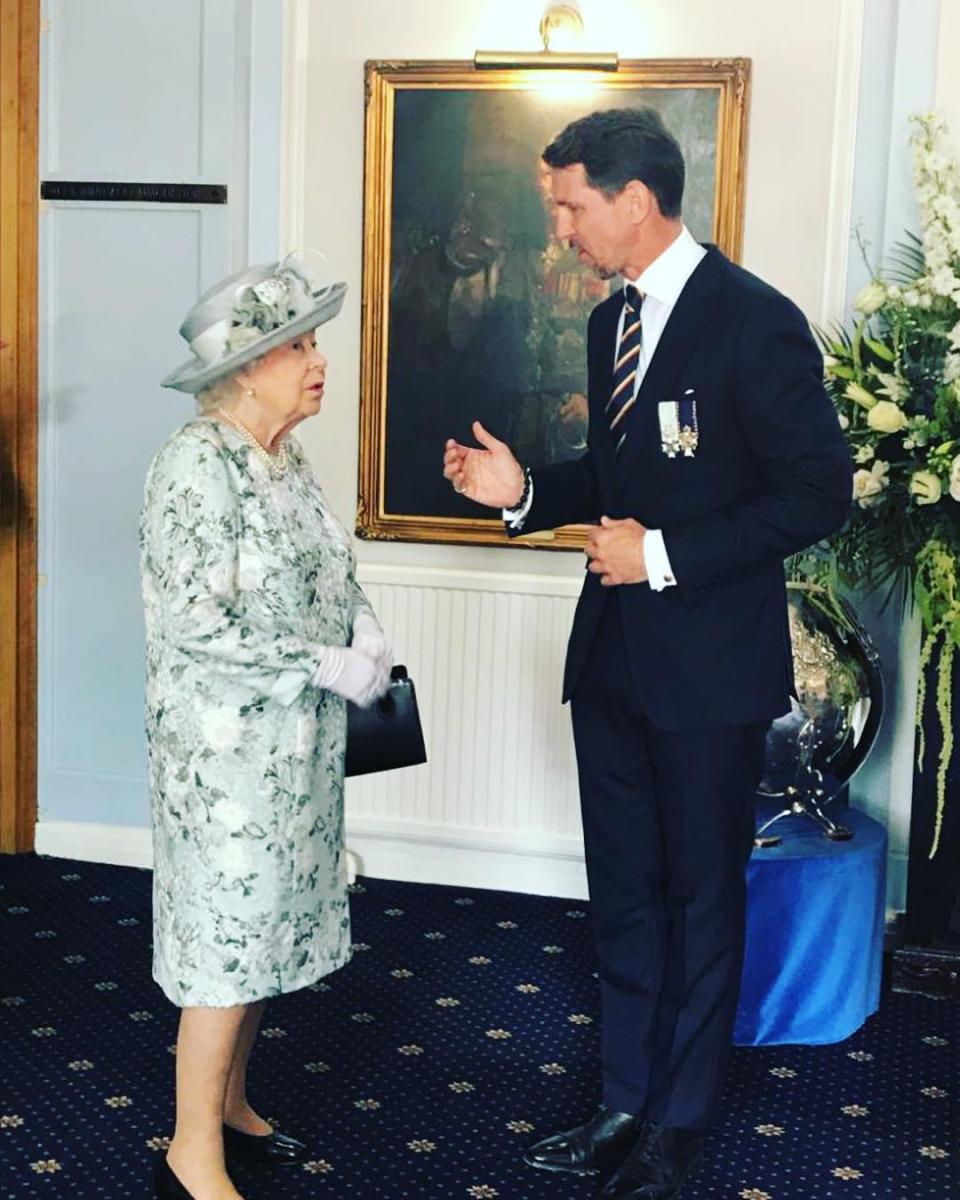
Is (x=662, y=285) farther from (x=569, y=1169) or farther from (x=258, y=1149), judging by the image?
(x=258, y=1149)

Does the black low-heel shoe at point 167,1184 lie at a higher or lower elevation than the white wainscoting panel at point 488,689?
lower

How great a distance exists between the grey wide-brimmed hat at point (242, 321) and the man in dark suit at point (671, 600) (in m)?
0.46

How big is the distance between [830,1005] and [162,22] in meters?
3.16

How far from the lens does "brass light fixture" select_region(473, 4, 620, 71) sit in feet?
14.5

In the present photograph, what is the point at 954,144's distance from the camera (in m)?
4.24

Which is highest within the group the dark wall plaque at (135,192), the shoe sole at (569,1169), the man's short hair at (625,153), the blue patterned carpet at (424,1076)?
the dark wall plaque at (135,192)

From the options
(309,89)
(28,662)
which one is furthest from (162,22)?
(28,662)

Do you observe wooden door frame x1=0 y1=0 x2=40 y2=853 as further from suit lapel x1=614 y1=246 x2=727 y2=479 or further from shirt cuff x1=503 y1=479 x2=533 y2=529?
suit lapel x1=614 y1=246 x2=727 y2=479

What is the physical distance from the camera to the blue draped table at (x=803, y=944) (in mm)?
3707

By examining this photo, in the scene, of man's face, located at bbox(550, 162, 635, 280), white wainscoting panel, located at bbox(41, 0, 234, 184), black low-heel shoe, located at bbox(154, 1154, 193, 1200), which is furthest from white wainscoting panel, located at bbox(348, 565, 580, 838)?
black low-heel shoe, located at bbox(154, 1154, 193, 1200)

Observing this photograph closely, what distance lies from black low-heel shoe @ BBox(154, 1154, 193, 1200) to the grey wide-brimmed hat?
Result: 1.29 m

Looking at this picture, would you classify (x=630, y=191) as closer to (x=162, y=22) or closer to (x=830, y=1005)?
(x=830, y=1005)

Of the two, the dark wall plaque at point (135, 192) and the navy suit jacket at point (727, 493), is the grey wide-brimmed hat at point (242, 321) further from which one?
Answer: the dark wall plaque at point (135, 192)

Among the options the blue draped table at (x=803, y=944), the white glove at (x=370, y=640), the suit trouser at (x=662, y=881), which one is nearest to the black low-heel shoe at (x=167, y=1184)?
the suit trouser at (x=662, y=881)
